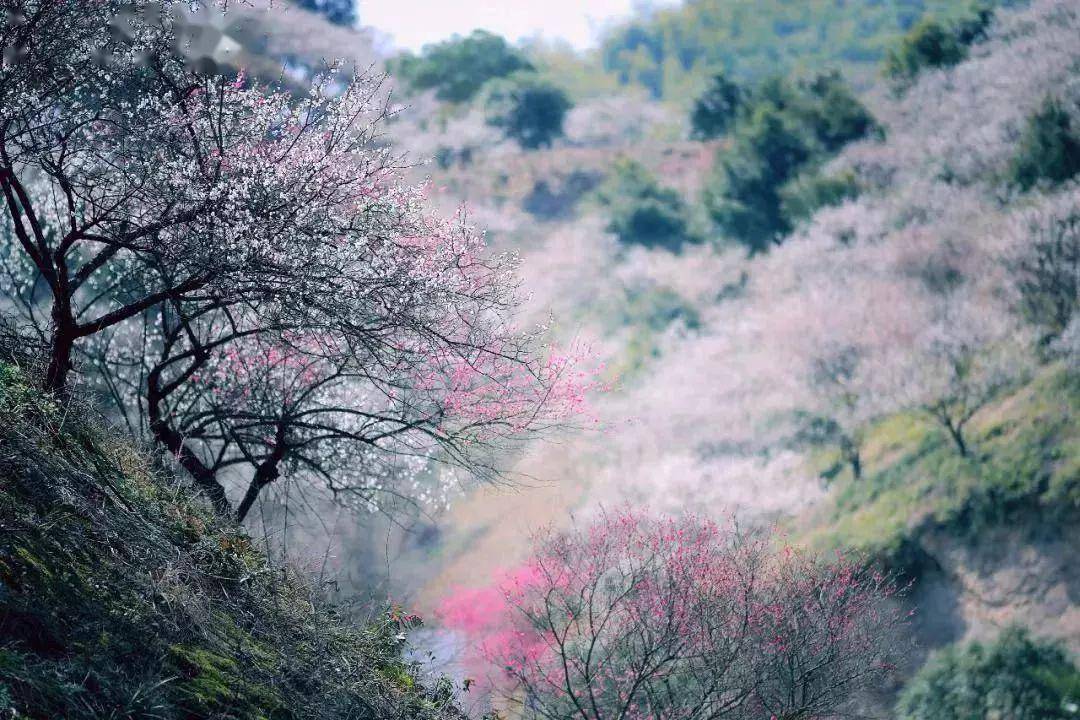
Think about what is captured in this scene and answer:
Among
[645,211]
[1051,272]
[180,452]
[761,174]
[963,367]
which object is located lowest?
[180,452]

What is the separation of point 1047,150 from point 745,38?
45.0 m

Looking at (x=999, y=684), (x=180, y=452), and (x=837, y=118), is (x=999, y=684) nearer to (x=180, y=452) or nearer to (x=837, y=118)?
(x=180, y=452)

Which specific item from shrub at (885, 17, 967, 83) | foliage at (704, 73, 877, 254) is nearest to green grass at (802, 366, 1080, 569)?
foliage at (704, 73, 877, 254)

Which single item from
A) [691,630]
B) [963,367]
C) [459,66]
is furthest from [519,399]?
[459,66]

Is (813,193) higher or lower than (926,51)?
lower

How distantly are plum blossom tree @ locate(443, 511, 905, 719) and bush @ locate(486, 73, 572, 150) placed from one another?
3194 centimetres

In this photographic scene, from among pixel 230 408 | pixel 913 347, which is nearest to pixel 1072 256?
pixel 913 347

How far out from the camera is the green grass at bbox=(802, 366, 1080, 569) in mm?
14750

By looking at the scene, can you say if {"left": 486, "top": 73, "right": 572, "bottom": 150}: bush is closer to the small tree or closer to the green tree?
the green tree

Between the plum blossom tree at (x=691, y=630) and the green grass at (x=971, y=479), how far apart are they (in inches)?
224

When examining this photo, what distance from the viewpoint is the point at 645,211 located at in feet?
102

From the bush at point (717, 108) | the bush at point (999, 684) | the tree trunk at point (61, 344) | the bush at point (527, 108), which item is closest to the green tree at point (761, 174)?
the bush at point (717, 108)

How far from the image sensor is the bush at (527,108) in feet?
130

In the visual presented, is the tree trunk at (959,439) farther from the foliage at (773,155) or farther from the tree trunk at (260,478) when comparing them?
the tree trunk at (260,478)
